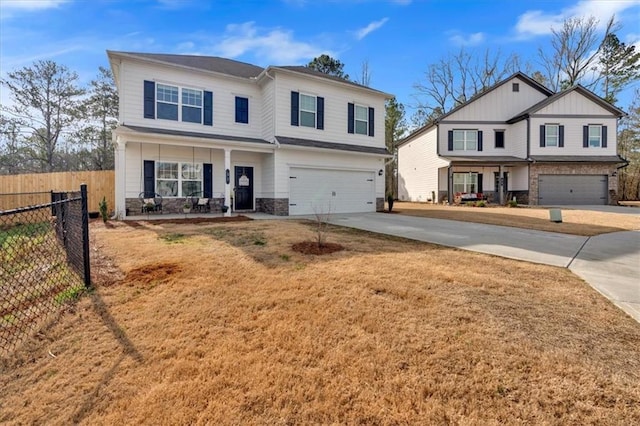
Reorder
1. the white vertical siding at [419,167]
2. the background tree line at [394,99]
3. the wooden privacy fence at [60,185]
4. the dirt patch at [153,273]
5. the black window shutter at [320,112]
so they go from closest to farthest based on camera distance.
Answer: the dirt patch at [153,273], the wooden privacy fence at [60,185], the black window shutter at [320,112], the background tree line at [394,99], the white vertical siding at [419,167]

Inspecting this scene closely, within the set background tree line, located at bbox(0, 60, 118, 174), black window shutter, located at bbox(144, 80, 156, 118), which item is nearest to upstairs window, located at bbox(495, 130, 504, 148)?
black window shutter, located at bbox(144, 80, 156, 118)

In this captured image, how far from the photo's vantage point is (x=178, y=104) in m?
12.8

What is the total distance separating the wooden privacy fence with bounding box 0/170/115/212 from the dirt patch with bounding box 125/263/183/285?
1069 cm

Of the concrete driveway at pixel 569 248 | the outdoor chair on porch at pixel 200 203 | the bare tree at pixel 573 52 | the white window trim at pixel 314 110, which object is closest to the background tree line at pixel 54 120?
the outdoor chair on porch at pixel 200 203

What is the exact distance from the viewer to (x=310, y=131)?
560 inches

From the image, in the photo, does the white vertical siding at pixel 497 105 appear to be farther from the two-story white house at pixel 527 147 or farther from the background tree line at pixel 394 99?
the background tree line at pixel 394 99

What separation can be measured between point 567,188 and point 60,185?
94.8ft

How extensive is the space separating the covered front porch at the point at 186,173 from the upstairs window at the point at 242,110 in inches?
54.7

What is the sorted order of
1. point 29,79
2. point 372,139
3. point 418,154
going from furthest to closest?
point 418,154
point 29,79
point 372,139

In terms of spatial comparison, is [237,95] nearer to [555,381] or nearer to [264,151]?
[264,151]

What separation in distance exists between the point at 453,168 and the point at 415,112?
13749 mm

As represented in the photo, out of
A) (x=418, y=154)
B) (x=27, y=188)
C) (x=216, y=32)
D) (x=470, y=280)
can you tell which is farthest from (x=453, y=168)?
(x=27, y=188)

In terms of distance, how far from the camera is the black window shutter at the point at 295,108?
1369 centimetres

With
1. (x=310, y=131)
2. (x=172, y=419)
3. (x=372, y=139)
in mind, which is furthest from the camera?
(x=372, y=139)
